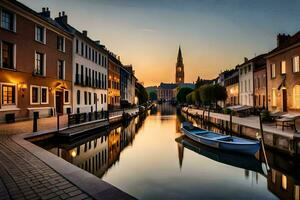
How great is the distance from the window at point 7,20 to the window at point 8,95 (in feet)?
16.9

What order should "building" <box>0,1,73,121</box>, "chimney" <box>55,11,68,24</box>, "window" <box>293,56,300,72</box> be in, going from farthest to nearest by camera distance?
"chimney" <box>55,11,68,24</box> → "window" <box>293,56,300,72</box> → "building" <box>0,1,73,121</box>

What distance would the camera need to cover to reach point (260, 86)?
35.5m

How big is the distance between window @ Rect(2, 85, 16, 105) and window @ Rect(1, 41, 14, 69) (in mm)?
1812

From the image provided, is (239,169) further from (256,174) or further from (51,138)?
(51,138)

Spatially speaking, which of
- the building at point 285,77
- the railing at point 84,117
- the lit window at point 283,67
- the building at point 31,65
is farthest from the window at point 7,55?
the lit window at point 283,67

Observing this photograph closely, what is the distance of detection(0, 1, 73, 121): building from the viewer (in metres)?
20.2

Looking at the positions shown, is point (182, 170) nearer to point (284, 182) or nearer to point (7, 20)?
point (284, 182)

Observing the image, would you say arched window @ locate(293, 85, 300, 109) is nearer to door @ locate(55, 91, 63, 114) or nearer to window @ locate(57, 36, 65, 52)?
door @ locate(55, 91, 63, 114)

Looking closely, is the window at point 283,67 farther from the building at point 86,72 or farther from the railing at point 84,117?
the building at point 86,72

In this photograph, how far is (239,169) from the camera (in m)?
13.7

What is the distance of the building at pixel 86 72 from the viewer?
3201 centimetres

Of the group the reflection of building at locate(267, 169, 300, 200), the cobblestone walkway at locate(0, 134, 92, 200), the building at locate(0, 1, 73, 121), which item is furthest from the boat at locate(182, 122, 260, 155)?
the building at locate(0, 1, 73, 121)

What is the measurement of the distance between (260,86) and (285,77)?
10525 mm

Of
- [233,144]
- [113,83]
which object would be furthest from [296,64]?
[113,83]
